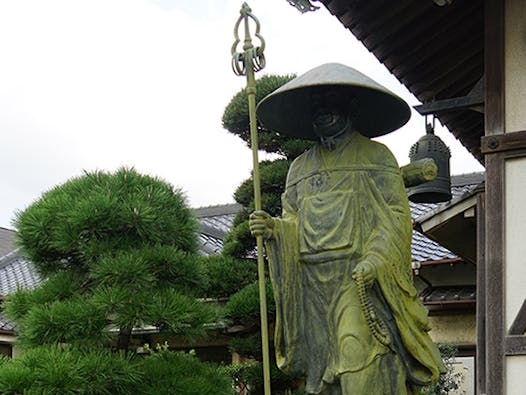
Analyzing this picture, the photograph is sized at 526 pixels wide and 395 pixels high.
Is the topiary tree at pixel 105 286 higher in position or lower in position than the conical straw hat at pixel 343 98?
lower

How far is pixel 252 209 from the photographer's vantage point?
31.9ft

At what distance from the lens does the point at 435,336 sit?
14.4 meters

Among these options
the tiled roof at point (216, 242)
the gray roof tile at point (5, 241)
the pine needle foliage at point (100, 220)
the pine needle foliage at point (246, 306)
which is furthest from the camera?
the gray roof tile at point (5, 241)

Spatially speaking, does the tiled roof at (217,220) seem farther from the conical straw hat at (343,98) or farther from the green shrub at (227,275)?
the conical straw hat at (343,98)

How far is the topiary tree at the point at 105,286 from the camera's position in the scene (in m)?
6.96

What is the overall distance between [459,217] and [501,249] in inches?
177

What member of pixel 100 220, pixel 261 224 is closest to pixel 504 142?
pixel 261 224

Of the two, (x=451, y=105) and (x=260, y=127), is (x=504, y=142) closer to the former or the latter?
(x=451, y=105)

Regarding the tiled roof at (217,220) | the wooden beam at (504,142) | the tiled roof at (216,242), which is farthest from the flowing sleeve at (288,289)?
the tiled roof at (217,220)

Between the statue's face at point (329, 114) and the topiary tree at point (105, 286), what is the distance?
7.77ft

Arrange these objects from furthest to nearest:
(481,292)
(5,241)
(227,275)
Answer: (5,241) < (227,275) < (481,292)

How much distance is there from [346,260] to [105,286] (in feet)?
8.66

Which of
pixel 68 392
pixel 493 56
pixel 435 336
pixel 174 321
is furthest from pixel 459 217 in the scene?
pixel 68 392

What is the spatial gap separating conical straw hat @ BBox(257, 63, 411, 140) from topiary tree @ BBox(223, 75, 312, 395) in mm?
3111
